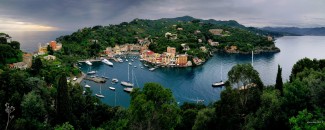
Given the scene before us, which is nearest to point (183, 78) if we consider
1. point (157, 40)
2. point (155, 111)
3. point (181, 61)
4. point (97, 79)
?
point (181, 61)

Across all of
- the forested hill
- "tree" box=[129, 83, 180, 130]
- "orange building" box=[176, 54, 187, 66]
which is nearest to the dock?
"orange building" box=[176, 54, 187, 66]

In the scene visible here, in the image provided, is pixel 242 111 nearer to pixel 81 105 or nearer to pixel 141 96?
pixel 141 96

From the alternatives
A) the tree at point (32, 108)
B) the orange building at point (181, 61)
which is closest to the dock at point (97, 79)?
the orange building at point (181, 61)

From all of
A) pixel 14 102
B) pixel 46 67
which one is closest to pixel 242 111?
pixel 14 102

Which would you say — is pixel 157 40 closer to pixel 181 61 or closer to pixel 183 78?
pixel 181 61

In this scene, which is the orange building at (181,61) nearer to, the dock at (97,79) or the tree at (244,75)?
the dock at (97,79)

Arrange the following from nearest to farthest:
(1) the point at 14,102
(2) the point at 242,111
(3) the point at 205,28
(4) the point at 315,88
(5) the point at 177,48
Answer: (4) the point at 315,88 < (2) the point at 242,111 < (1) the point at 14,102 < (5) the point at 177,48 < (3) the point at 205,28

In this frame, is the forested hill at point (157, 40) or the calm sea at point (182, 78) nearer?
the calm sea at point (182, 78)

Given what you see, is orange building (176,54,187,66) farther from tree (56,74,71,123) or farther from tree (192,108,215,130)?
tree (192,108,215,130)
